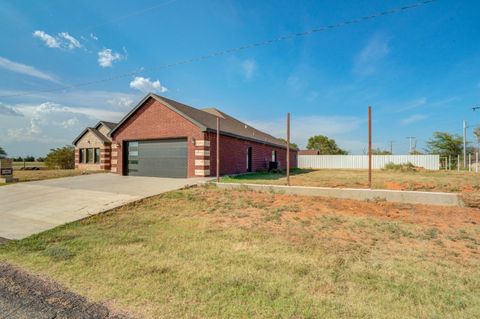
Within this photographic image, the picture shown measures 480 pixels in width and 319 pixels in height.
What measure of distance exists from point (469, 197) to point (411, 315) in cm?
645

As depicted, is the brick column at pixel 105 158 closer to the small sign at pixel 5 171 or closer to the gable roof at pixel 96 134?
the gable roof at pixel 96 134

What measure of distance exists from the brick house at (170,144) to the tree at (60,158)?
17.5 meters

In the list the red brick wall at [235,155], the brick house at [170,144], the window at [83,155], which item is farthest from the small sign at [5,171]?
the window at [83,155]

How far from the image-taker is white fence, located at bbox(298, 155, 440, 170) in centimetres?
2853

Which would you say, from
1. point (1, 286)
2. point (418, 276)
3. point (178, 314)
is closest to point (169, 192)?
point (1, 286)

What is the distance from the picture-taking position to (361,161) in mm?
31828

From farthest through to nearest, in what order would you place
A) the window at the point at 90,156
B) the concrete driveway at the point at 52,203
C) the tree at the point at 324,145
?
the tree at the point at 324,145 < the window at the point at 90,156 < the concrete driveway at the point at 52,203

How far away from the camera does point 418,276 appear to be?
10.8 ft

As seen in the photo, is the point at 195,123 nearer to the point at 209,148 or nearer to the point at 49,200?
the point at 209,148

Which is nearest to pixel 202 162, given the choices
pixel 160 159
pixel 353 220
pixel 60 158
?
pixel 160 159

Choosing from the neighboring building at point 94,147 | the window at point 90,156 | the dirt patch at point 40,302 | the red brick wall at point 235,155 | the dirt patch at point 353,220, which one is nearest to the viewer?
the dirt patch at point 40,302

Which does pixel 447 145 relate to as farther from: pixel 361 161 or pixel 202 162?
pixel 202 162

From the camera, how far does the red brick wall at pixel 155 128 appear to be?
44.4 ft

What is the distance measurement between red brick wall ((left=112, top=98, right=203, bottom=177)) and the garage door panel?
44 centimetres
